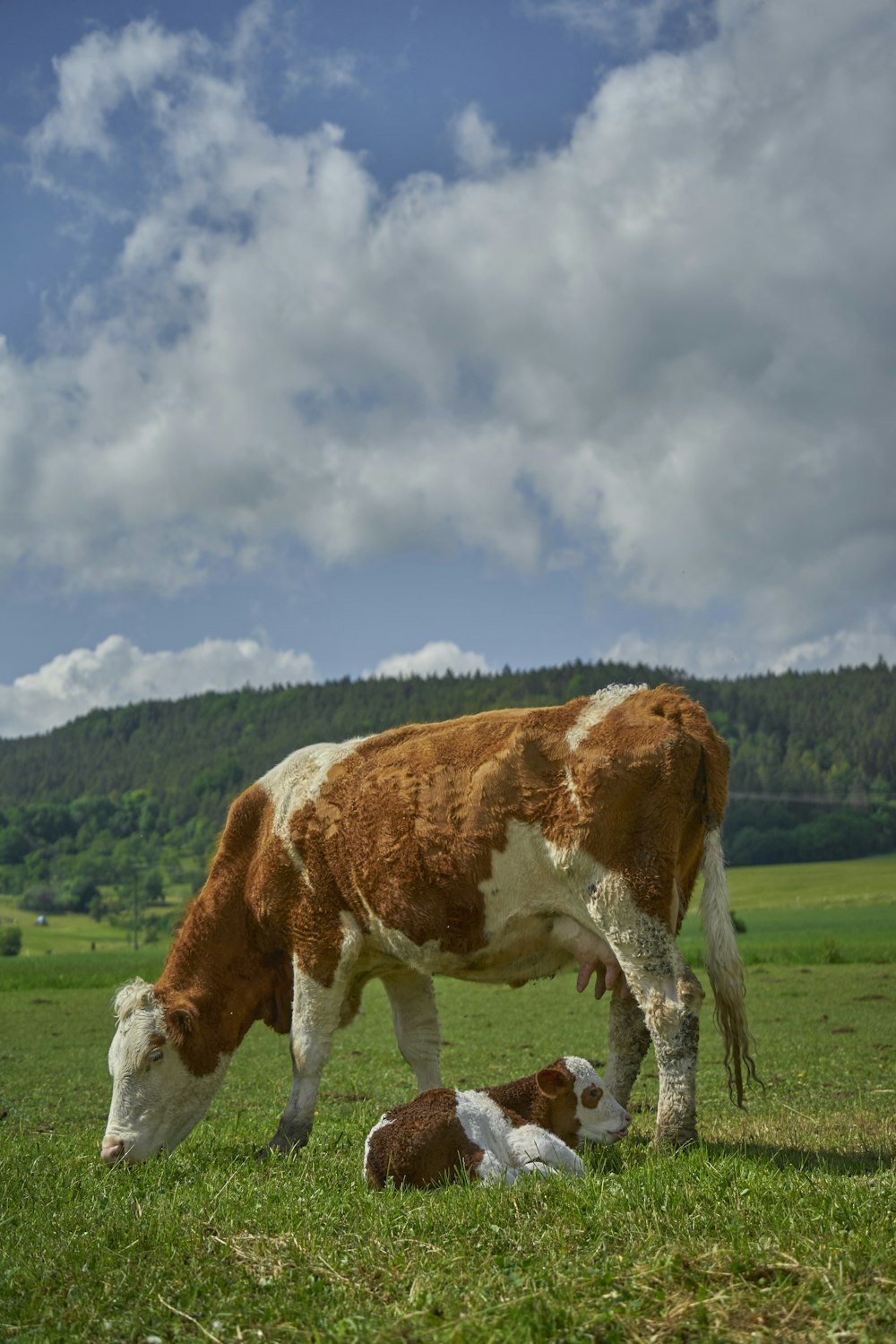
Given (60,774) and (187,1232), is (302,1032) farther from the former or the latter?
(60,774)

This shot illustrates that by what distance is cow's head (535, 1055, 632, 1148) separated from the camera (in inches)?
287

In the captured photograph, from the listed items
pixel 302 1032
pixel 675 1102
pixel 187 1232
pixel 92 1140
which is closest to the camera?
pixel 187 1232

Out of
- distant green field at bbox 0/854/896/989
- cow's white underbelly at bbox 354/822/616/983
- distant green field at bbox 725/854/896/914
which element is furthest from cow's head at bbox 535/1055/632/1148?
distant green field at bbox 725/854/896/914

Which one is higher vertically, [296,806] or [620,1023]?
[296,806]

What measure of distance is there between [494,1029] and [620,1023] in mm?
10934

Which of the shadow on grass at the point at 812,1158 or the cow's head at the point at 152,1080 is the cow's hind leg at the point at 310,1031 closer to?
the cow's head at the point at 152,1080

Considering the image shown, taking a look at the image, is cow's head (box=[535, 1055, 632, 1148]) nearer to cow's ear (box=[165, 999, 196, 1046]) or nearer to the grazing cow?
the grazing cow

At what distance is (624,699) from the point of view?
7750 millimetres

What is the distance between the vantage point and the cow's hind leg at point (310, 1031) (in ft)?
26.8

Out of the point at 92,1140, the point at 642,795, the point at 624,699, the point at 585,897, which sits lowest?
the point at 92,1140

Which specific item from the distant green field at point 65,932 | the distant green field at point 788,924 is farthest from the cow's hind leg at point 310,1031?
the distant green field at point 65,932

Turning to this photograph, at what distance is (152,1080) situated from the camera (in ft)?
28.0

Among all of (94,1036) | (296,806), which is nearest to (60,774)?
(94,1036)

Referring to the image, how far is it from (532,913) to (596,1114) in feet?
4.58
